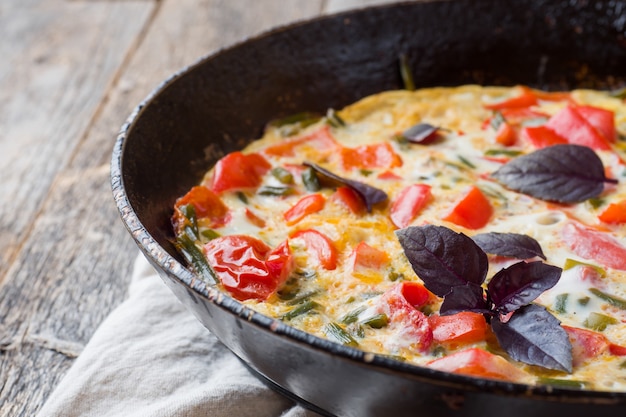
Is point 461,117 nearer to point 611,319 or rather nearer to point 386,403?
point 611,319

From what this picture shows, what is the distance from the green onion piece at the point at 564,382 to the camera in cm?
207

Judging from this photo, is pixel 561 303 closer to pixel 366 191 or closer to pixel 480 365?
pixel 480 365

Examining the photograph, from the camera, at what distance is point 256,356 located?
6.94 ft

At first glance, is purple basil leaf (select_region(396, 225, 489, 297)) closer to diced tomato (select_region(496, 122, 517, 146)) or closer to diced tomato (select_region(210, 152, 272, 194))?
diced tomato (select_region(210, 152, 272, 194))

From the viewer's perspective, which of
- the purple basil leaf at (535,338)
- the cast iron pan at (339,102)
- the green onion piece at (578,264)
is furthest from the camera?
the green onion piece at (578,264)

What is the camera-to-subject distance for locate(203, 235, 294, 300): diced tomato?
257cm

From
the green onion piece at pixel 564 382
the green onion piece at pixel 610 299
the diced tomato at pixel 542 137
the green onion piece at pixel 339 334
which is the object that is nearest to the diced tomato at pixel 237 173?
the green onion piece at pixel 339 334

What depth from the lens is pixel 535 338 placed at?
213cm

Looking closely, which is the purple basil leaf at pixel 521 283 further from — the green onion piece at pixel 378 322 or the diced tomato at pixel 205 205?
the diced tomato at pixel 205 205

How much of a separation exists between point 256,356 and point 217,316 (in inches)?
6.1

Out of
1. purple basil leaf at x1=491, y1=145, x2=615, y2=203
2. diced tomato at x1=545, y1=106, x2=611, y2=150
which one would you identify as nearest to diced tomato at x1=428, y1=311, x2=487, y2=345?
purple basil leaf at x1=491, y1=145, x2=615, y2=203

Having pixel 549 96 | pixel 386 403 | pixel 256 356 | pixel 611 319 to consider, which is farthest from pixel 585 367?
pixel 549 96

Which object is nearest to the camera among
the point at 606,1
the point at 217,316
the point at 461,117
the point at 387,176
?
the point at 217,316

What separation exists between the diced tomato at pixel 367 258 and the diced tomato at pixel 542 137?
1.08m
